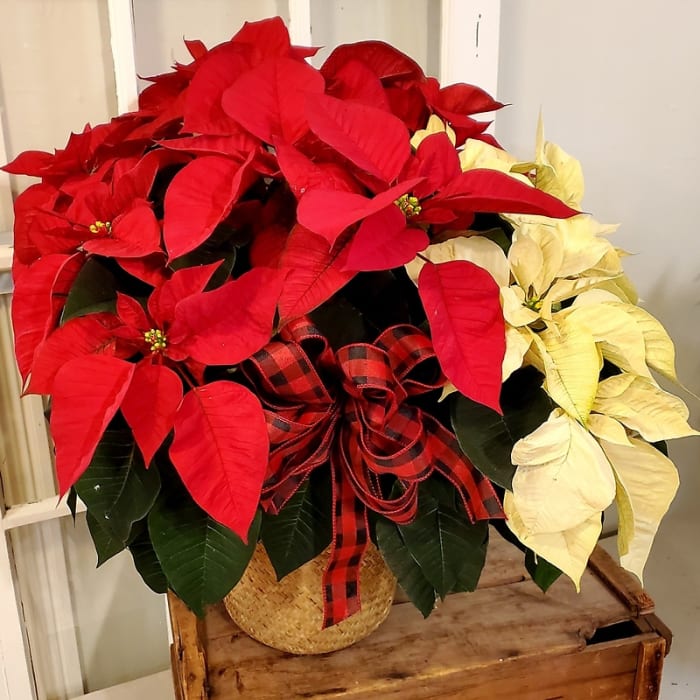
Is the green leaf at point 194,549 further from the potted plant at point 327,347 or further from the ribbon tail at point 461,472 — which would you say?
the ribbon tail at point 461,472

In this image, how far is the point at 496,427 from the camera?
20.9 inches

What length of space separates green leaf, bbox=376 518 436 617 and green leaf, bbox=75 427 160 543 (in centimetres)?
18

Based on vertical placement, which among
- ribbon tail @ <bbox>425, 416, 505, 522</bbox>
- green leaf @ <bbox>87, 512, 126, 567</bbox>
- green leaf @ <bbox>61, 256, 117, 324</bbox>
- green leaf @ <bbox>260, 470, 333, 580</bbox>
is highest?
green leaf @ <bbox>61, 256, 117, 324</bbox>

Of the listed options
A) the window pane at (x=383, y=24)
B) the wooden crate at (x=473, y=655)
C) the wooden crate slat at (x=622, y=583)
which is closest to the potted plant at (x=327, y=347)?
the wooden crate at (x=473, y=655)

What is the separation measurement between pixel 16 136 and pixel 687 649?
3.86 ft

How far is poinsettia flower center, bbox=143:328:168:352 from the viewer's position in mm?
487

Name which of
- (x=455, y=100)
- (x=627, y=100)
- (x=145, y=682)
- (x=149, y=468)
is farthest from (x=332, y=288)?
(x=145, y=682)

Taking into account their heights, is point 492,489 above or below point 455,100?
below

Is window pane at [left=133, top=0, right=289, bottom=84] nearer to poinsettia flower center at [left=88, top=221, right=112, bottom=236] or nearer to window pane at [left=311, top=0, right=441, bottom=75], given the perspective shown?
window pane at [left=311, top=0, right=441, bottom=75]

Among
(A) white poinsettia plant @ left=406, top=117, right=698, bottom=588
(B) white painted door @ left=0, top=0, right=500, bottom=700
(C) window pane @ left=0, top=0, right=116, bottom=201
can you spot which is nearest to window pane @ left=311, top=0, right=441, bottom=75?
(B) white painted door @ left=0, top=0, right=500, bottom=700

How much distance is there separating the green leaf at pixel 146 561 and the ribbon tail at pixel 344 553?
0.13 meters

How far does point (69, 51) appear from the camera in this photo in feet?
2.69

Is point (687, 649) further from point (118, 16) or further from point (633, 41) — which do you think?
point (118, 16)

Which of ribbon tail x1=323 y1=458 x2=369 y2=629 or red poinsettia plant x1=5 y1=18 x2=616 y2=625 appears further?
ribbon tail x1=323 y1=458 x2=369 y2=629
